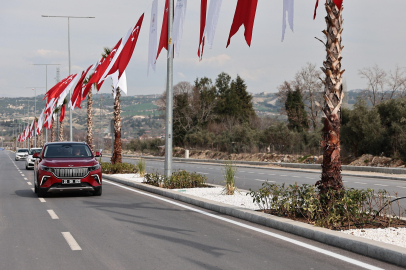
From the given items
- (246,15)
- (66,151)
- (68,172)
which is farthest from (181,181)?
(246,15)

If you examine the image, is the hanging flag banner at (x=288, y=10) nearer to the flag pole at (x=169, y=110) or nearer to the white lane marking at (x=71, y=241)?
the white lane marking at (x=71, y=241)

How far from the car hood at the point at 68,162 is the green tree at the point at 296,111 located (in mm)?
47765

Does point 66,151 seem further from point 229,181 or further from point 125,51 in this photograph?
point 125,51

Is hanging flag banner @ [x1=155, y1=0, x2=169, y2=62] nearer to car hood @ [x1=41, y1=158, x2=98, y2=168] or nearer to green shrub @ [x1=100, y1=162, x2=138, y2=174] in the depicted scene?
car hood @ [x1=41, y1=158, x2=98, y2=168]

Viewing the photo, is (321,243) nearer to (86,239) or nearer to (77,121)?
(86,239)

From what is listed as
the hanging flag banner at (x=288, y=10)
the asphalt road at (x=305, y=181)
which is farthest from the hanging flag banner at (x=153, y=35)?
the hanging flag banner at (x=288, y=10)

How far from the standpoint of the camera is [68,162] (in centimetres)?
1488

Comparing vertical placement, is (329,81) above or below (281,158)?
above

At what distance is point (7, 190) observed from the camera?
17.8 m

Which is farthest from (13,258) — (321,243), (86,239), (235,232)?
(321,243)

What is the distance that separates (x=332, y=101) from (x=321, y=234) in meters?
2.83

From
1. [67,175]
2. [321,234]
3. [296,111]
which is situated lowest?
[321,234]

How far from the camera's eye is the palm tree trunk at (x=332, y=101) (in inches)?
357

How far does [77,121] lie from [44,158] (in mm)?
181534
